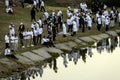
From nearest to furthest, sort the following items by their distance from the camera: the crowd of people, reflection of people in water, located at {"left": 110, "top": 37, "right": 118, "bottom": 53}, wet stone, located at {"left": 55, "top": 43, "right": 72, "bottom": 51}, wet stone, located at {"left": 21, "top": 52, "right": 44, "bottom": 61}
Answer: wet stone, located at {"left": 21, "top": 52, "right": 44, "bottom": 61}
the crowd of people
wet stone, located at {"left": 55, "top": 43, "right": 72, "bottom": 51}
reflection of people in water, located at {"left": 110, "top": 37, "right": 118, "bottom": 53}

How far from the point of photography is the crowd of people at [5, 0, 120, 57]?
137 ft

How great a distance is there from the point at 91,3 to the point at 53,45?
1936 cm

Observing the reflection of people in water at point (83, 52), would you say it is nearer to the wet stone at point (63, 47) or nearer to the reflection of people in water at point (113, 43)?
the wet stone at point (63, 47)

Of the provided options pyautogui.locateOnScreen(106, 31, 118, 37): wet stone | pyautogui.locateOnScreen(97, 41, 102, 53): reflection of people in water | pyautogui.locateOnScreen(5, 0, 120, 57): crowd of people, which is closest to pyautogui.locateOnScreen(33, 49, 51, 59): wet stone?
pyautogui.locateOnScreen(5, 0, 120, 57): crowd of people

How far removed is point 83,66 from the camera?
128ft

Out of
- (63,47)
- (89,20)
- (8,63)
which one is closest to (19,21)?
(89,20)

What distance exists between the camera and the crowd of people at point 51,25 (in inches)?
1644

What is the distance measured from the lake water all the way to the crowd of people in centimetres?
240

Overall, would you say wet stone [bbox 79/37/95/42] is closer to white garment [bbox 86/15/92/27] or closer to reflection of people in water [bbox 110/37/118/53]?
reflection of people in water [bbox 110/37/118/53]

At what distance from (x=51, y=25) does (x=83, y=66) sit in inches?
255

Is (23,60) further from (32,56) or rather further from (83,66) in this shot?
(83,66)

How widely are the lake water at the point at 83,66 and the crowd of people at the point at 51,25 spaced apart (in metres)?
2.40

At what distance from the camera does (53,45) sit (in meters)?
43.0

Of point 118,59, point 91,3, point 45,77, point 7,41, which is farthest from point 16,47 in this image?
point 91,3
